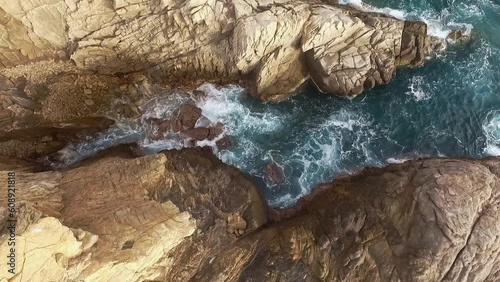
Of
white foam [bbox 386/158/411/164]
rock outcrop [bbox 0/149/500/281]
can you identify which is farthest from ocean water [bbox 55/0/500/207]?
rock outcrop [bbox 0/149/500/281]

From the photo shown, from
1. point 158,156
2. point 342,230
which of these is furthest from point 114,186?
point 342,230

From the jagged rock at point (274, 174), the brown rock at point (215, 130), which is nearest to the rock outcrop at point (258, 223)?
the jagged rock at point (274, 174)

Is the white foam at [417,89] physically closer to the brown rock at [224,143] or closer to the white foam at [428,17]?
the white foam at [428,17]

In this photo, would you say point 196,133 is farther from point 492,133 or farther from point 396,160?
point 492,133

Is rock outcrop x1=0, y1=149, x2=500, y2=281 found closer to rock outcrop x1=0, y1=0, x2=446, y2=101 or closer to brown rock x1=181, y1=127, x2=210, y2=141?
brown rock x1=181, y1=127, x2=210, y2=141

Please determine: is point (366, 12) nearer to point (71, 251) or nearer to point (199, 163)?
point (199, 163)

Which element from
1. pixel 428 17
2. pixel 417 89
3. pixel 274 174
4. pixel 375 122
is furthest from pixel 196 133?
pixel 428 17
